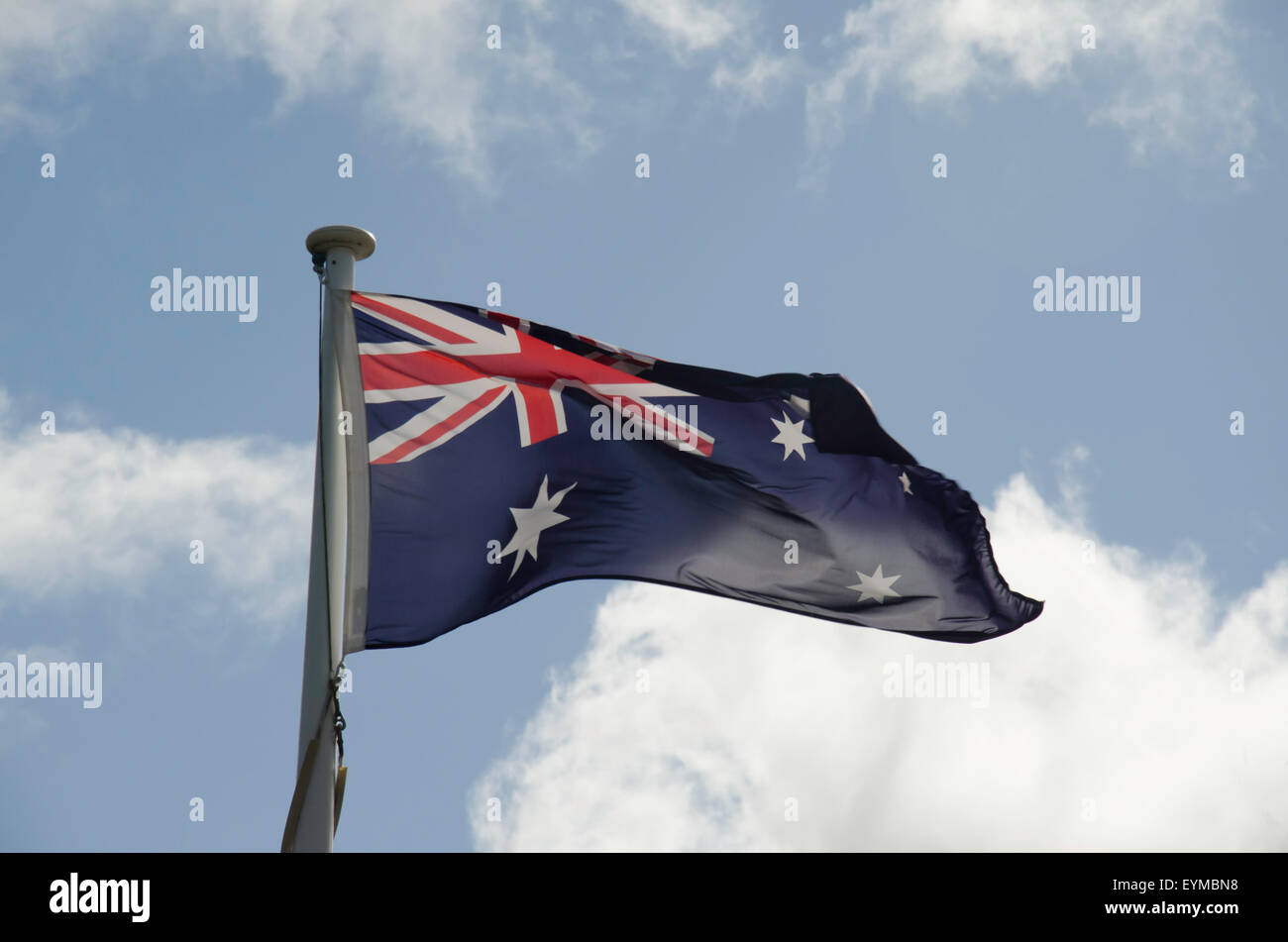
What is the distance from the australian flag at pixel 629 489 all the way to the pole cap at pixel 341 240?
43cm

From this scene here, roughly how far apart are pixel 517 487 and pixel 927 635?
4228 millimetres

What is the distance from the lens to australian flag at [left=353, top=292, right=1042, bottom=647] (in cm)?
1192

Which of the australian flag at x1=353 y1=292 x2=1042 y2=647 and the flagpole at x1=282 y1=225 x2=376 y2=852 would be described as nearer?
the flagpole at x1=282 y1=225 x2=376 y2=852

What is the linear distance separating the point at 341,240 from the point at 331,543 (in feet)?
8.74

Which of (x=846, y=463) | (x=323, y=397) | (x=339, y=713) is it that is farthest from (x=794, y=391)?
(x=339, y=713)

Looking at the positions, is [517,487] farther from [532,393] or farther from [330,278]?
[330,278]

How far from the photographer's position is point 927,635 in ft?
46.5

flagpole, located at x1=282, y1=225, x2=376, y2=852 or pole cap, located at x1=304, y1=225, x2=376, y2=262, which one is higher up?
pole cap, located at x1=304, y1=225, x2=376, y2=262

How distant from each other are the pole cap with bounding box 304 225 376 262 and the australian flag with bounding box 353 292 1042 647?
1.42ft

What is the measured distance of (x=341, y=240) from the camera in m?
12.2

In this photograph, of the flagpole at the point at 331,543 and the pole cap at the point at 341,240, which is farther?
the pole cap at the point at 341,240

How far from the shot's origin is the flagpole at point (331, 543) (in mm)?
10375

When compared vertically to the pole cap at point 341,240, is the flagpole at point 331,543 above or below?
below
